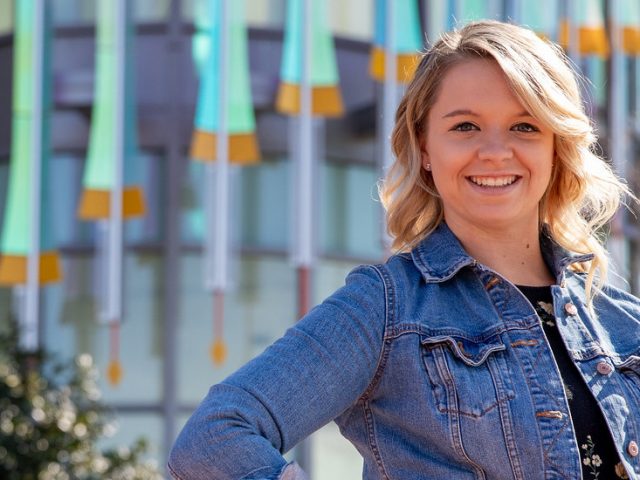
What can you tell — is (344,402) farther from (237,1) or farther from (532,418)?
(237,1)

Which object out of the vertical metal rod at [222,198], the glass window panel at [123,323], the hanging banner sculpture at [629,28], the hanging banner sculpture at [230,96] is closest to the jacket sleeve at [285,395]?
the vertical metal rod at [222,198]

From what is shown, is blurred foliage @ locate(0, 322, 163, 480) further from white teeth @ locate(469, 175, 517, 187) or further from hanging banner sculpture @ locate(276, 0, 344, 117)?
white teeth @ locate(469, 175, 517, 187)

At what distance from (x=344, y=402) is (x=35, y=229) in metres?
6.96

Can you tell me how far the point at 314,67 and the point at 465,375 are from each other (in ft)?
23.5

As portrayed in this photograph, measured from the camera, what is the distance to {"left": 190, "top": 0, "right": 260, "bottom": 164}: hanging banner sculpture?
348 inches

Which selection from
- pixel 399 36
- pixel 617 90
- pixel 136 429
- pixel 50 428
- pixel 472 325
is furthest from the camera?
pixel 617 90

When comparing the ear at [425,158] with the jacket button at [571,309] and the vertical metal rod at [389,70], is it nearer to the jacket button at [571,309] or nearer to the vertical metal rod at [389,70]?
the jacket button at [571,309]

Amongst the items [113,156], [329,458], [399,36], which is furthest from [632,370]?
[329,458]

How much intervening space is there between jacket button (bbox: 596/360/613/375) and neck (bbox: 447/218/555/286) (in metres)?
0.20

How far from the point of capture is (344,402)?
77.0 inches

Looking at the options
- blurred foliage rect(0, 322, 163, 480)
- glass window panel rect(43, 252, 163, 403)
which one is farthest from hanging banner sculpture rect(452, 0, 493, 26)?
blurred foliage rect(0, 322, 163, 480)

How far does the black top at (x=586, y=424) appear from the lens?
79.4 inches

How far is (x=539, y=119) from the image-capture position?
212 centimetres

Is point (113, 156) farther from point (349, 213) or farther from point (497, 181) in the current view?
point (497, 181)
